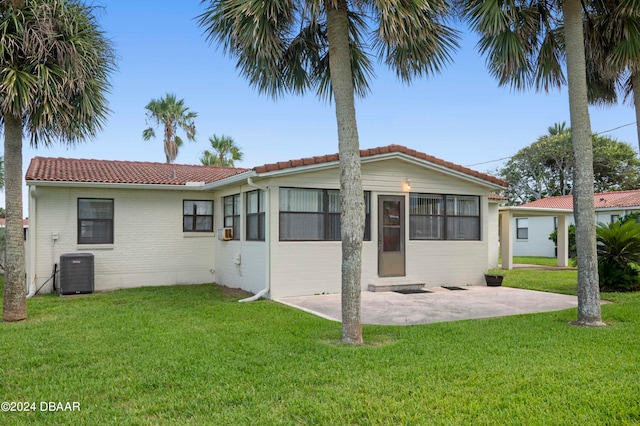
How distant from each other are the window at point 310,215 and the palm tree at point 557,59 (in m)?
4.42

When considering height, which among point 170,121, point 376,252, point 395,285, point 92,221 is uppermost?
point 170,121

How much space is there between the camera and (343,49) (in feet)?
21.4

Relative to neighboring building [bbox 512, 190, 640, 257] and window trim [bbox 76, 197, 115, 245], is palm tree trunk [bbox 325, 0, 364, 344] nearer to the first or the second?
window trim [bbox 76, 197, 115, 245]

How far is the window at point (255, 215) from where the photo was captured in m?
10.8

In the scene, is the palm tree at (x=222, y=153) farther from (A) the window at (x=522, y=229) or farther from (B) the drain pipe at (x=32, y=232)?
(A) the window at (x=522, y=229)

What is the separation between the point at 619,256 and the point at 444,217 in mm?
4261

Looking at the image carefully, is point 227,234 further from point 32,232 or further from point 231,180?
point 32,232

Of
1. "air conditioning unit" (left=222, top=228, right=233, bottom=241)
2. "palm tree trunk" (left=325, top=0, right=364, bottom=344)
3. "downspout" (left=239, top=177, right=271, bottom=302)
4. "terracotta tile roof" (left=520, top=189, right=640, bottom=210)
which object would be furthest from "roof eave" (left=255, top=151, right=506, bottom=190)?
"terracotta tile roof" (left=520, top=189, right=640, bottom=210)

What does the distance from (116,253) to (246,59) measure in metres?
7.33

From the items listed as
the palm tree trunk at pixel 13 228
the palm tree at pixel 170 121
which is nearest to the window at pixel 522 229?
the palm tree at pixel 170 121

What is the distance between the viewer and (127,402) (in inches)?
161

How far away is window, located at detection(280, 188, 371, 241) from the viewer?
1050 centimetres

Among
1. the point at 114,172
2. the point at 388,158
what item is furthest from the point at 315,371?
the point at 114,172

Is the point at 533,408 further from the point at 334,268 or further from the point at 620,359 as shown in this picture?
the point at 334,268
